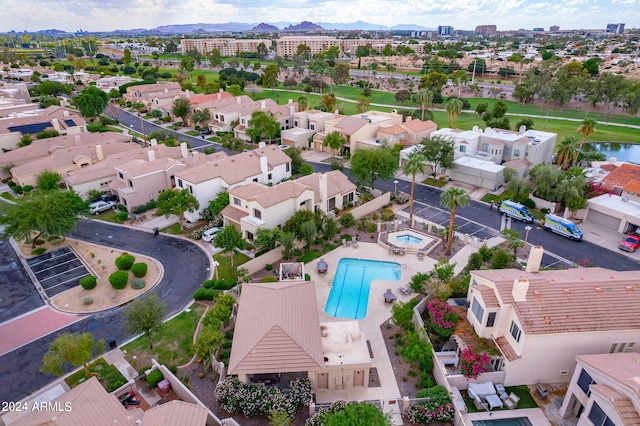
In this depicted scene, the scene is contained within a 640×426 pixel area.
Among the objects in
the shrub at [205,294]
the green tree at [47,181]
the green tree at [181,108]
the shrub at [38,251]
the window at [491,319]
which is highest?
the green tree at [181,108]

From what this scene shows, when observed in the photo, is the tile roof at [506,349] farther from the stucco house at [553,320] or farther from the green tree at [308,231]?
the green tree at [308,231]

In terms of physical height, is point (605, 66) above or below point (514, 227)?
above

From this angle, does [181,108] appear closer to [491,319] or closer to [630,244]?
[491,319]

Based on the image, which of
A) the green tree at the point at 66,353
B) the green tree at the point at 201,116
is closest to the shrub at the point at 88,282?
the green tree at the point at 66,353

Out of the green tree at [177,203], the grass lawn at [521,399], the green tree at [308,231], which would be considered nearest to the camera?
the grass lawn at [521,399]

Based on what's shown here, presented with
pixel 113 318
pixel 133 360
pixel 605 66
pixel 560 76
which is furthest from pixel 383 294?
pixel 605 66

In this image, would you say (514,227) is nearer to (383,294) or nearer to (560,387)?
(383,294)

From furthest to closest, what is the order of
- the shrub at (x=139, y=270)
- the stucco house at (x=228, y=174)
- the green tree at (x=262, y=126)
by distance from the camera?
the green tree at (x=262, y=126) < the stucco house at (x=228, y=174) < the shrub at (x=139, y=270)

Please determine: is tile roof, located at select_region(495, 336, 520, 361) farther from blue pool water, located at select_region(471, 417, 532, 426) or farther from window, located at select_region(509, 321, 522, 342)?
blue pool water, located at select_region(471, 417, 532, 426)
